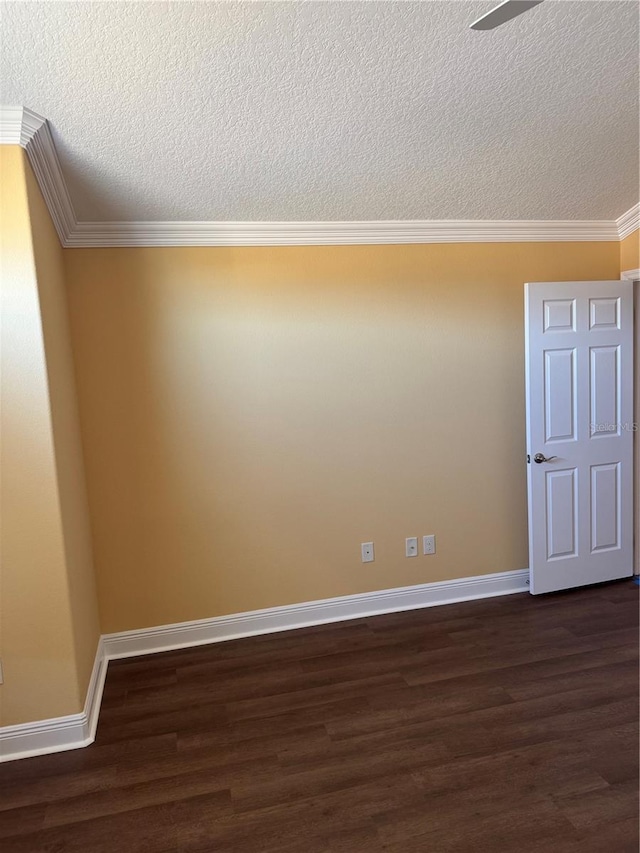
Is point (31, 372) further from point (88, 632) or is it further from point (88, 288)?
point (88, 632)

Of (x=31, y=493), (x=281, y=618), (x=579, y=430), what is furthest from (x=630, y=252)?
(x=31, y=493)

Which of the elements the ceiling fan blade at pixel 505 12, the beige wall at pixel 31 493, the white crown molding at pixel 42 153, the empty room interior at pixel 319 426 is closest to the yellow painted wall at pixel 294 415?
the empty room interior at pixel 319 426

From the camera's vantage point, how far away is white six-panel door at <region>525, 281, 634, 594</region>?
3779mm

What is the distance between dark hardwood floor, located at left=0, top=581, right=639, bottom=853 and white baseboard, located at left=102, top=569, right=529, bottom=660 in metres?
0.10

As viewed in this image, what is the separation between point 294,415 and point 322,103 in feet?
5.30

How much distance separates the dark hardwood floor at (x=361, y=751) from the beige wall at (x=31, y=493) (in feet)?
1.04

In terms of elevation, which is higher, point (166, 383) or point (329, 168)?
point (329, 168)

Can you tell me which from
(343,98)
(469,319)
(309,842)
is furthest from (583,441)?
(309,842)

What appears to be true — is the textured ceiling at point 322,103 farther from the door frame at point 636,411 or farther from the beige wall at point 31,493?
the door frame at point 636,411

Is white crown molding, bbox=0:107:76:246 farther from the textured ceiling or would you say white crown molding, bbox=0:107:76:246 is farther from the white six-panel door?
the white six-panel door

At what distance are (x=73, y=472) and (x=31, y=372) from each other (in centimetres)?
64

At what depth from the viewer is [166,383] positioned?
3391mm

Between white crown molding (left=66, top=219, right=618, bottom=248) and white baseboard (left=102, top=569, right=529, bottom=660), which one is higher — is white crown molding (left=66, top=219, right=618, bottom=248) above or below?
above

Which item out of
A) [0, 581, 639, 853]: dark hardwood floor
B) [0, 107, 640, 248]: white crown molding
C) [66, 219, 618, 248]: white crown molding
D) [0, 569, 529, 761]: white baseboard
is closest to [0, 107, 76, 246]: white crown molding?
[0, 107, 640, 248]: white crown molding
